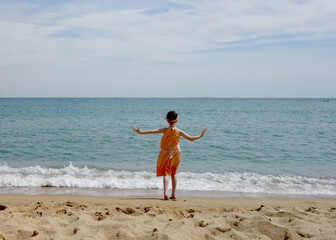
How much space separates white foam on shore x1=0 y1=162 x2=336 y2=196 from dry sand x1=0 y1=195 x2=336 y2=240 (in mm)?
2734

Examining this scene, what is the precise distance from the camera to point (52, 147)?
46.3ft

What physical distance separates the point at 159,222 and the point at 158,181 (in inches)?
169

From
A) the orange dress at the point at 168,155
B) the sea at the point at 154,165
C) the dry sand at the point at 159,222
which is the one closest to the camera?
the dry sand at the point at 159,222

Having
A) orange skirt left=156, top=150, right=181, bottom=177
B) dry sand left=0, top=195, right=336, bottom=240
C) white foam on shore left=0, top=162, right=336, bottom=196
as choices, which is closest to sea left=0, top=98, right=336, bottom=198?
white foam on shore left=0, top=162, right=336, bottom=196

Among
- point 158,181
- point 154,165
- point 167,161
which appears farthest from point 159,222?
point 154,165

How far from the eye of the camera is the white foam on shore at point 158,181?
8.35 m

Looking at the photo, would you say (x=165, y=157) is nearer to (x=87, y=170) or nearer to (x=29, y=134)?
(x=87, y=170)

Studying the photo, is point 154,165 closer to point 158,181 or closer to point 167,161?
point 158,181

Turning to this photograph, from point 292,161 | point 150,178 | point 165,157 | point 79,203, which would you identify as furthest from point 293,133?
point 79,203

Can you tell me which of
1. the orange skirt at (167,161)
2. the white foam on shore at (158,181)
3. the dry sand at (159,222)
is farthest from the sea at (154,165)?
the dry sand at (159,222)

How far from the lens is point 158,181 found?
28.9ft

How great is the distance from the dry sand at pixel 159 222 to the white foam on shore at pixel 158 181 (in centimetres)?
273

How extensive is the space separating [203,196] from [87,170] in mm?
4468

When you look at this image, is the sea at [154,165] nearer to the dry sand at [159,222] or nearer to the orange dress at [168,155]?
the orange dress at [168,155]
